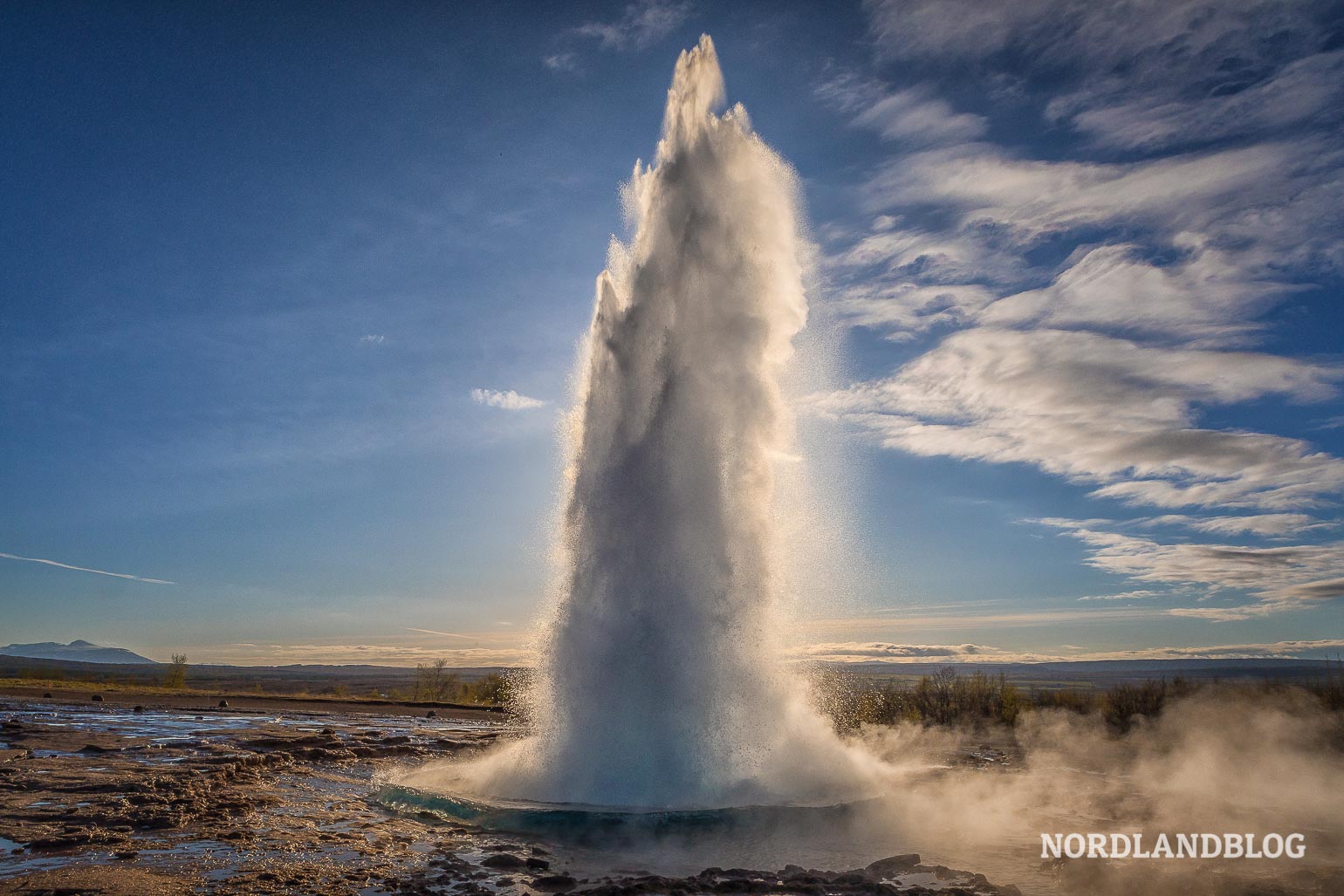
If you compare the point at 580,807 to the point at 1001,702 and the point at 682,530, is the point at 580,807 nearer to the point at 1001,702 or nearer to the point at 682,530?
the point at 682,530

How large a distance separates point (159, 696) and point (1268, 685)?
2322 inches

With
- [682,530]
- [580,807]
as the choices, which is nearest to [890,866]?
[580,807]

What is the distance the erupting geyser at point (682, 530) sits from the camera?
587 inches

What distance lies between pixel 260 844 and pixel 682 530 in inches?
349

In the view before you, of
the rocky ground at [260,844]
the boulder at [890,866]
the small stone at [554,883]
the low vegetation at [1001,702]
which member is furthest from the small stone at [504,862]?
the low vegetation at [1001,702]

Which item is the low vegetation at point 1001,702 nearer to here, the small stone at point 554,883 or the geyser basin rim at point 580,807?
the geyser basin rim at point 580,807

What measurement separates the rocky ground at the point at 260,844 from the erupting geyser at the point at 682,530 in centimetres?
297

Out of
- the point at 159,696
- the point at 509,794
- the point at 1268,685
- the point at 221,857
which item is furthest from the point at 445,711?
the point at 1268,685

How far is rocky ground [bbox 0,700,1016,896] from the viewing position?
9227 mm

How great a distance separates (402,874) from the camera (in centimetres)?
966

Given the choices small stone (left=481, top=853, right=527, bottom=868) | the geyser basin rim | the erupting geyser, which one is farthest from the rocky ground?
Answer: the erupting geyser

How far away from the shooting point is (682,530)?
53.6 ft

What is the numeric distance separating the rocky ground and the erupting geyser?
297 centimetres

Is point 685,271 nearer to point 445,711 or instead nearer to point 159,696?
point 445,711
